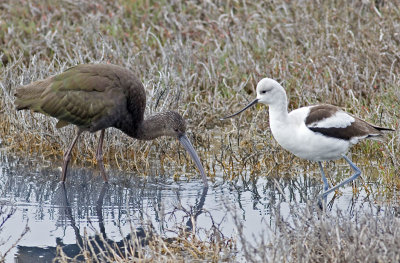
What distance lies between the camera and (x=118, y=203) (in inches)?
252

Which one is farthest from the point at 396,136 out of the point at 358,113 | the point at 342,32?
the point at 342,32

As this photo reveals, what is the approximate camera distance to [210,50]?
9281mm

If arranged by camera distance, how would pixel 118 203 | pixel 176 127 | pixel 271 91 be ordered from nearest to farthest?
pixel 271 91 → pixel 118 203 → pixel 176 127

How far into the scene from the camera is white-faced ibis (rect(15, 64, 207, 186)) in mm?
6648

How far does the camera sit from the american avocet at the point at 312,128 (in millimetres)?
5953

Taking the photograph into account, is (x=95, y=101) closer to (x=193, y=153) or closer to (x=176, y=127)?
(x=176, y=127)

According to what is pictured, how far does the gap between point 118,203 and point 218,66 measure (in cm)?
322

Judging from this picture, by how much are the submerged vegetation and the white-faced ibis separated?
47 centimetres

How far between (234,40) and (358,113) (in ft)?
8.25

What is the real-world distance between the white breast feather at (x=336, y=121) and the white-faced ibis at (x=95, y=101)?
51.7 inches

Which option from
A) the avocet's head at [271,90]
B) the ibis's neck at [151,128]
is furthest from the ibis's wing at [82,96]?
the avocet's head at [271,90]

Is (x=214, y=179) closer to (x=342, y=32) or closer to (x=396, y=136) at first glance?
(x=396, y=136)

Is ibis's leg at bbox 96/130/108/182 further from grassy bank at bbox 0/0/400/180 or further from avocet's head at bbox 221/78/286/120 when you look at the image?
avocet's head at bbox 221/78/286/120

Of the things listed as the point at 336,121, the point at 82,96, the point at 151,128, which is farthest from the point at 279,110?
the point at 82,96
